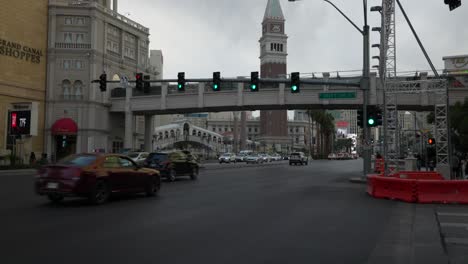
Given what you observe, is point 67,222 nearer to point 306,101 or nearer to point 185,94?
point 306,101

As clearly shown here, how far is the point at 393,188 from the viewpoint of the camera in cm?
1744

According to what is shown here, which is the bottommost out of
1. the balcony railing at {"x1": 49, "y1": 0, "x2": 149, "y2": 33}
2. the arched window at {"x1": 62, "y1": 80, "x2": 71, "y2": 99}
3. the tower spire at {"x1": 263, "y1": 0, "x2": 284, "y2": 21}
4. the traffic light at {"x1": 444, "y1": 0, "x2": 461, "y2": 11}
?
the traffic light at {"x1": 444, "y1": 0, "x2": 461, "y2": 11}

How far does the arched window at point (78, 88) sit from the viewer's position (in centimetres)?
5666

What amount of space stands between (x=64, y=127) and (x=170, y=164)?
1244 inches

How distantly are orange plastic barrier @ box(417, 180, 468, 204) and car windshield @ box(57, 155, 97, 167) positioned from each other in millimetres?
10622

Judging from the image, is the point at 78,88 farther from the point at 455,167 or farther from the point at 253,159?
the point at 455,167

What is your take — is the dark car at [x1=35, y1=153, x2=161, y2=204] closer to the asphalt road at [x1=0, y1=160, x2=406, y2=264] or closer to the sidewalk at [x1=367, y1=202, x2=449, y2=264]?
the asphalt road at [x1=0, y1=160, x2=406, y2=264]

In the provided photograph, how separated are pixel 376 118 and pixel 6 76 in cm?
3680

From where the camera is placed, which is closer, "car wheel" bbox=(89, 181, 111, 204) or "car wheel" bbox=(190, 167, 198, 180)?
"car wheel" bbox=(89, 181, 111, 204)

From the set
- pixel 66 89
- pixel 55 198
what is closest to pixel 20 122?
pixel 66 89

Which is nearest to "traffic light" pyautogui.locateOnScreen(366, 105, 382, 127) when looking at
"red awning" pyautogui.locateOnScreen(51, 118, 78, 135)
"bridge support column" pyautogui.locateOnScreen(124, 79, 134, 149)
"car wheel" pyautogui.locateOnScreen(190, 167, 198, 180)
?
"car wheel" pyautogui.locateOnScreen(190, 167, 198, 180)

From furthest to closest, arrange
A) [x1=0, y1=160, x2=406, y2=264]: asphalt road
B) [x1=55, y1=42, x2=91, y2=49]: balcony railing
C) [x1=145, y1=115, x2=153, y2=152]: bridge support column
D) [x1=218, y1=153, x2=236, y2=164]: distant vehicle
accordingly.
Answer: [x1=218, y1=153, x2=236, y2=164]: distant vehicle
[x1=145, y1=115, x2=153, y2=152]: bridge support column
[x1=55, y1=42, x2=91, y2=49]: balcony railing
[x1=0, y1=160, x2=406, y2=264]: asphalt road

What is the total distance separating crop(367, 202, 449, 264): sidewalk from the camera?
7746 mm

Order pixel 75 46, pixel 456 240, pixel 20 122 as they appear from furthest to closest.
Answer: pixel 75 46 < pixel 20 122 < pixel 456 240
